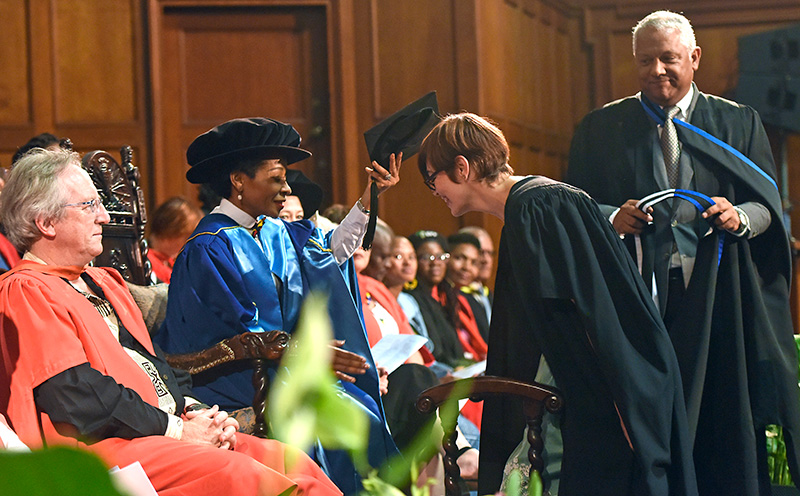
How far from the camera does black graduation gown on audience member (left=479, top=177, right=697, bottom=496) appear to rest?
2.01 metres

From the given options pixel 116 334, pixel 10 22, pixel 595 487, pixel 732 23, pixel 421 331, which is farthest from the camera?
pixel 732 23

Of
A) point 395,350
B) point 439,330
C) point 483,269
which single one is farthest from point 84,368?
point 483,269

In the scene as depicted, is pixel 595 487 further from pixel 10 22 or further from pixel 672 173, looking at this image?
pixel 10 22

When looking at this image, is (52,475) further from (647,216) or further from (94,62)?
(94,62)

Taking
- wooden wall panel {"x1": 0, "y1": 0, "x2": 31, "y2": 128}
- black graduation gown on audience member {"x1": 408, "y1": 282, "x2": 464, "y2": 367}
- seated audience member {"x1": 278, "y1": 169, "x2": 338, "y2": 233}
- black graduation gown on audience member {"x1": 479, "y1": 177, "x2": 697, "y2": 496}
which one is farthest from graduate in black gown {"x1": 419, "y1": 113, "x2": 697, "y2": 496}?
wooden wall panel {"x1": 0, "y1": 0, "x2": 31, "y2": 128}

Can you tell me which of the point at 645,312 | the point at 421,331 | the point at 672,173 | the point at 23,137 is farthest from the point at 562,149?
the point at 645,312

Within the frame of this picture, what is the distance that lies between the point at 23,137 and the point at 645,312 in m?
5.24

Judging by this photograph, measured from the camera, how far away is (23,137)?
6.21 metres

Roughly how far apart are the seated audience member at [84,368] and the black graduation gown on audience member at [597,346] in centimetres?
64

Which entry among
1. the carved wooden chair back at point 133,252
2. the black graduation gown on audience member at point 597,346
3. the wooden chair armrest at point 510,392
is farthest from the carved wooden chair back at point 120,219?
the black graduation gown on audience member at point 597,346

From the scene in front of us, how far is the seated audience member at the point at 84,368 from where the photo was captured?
2.02 meters

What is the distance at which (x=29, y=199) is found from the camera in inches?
87.7

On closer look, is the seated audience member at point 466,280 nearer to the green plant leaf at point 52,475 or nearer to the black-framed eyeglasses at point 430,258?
Result: the black-framed eyeglasses at point 430,258

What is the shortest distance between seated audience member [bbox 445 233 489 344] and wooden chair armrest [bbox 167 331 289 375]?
315cm
